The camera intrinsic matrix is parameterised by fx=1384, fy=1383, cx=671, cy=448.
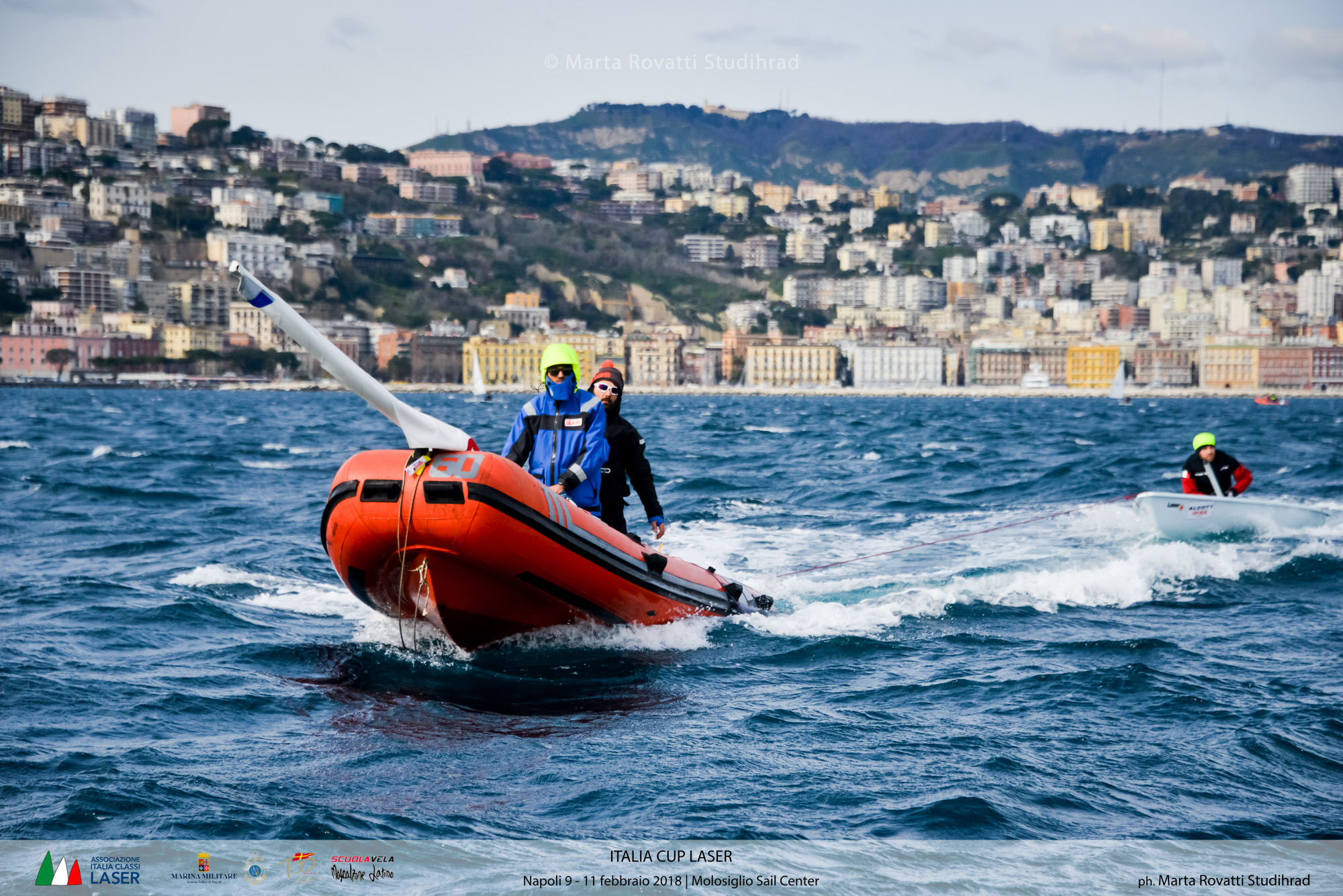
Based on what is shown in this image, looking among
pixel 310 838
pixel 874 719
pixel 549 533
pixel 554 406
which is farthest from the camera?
pixel 554 406

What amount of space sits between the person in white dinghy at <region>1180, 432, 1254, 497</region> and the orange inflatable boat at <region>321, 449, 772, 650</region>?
22.7ft

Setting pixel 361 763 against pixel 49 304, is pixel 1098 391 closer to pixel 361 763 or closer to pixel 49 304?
pixel 49 304

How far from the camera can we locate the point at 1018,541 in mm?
12680

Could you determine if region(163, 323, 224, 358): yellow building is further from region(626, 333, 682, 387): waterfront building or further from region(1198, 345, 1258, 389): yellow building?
region(1198, 345, 1258, 389): yellow building

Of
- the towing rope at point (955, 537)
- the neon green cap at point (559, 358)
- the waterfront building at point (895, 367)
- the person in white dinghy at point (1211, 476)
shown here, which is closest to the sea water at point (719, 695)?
the towing rope at point (955, 537)

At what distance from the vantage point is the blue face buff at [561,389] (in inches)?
287

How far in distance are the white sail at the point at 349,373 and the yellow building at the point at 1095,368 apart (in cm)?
13174

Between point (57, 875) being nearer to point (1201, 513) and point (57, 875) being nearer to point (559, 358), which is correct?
point (559, 358)

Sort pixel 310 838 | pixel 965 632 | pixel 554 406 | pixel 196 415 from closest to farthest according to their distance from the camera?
1. pixel 310 838
2. pixel 554 406
3. pixel 965 632
4. pixel 196 415

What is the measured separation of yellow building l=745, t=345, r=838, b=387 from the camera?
141000 millimetres

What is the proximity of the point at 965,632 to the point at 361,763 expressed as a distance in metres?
4.12

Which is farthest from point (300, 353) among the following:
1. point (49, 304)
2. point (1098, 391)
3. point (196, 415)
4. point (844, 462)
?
point (844, 462)

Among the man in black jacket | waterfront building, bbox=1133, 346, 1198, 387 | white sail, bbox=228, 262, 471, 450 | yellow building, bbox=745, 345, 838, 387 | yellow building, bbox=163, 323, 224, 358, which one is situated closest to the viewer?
white sail, bbox=228, 262, 471, 450

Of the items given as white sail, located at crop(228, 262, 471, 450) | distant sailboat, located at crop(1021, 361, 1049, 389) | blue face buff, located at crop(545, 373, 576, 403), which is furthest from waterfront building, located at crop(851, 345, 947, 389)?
white sail, located at crop(228, 262, 471, 450)
